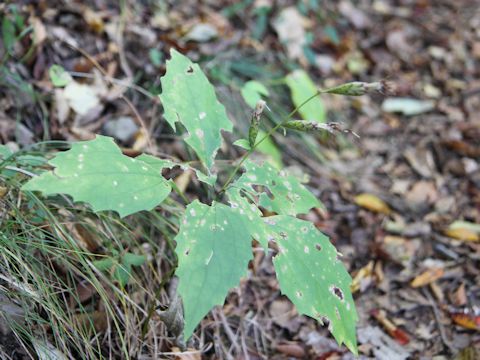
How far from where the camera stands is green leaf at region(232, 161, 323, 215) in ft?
5.50

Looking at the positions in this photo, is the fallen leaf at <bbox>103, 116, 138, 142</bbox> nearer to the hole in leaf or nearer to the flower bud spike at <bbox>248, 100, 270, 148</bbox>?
the flower bud spike at <bbox>248, 100, 270, 148</bbox>

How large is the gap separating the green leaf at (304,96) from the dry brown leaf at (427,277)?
3.32 feet

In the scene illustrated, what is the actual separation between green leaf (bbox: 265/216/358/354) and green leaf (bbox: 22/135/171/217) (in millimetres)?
371

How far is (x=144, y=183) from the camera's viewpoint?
147 centimetres

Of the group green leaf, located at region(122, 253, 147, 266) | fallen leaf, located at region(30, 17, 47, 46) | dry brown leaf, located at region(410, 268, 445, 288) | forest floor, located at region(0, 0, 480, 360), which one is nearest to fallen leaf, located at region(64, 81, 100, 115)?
forest floor, located at region(0, 0, 480, 360)

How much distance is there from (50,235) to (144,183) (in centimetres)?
58

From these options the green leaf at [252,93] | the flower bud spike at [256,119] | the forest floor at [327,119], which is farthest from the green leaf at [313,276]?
the green leaf at [252,93]

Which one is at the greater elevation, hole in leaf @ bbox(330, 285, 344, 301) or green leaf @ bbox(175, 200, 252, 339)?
green leaf @ bbox(175, 200, 252, 339)

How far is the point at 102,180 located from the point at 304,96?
1.90 meters

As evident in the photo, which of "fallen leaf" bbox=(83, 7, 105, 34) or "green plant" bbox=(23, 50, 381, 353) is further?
"fallen leaf" bbox=(83, 7, 105, 34)

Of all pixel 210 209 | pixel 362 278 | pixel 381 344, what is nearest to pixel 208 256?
pixel 210 209

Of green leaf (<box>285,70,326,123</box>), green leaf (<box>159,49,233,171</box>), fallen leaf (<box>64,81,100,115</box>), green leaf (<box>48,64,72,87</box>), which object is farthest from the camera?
green leaf (<box>285,70,326,123</box>)

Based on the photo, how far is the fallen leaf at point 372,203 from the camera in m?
2.94

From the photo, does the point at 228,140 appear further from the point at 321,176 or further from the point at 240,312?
the point at 240,312
